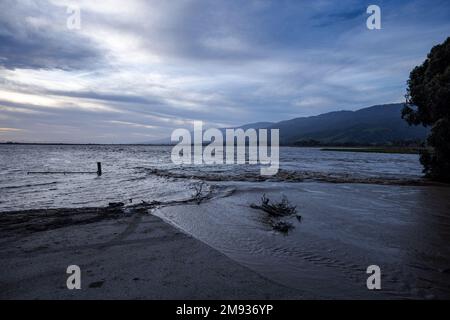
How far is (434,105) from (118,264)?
23.0 metres

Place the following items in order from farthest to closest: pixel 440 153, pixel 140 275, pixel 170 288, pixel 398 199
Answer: pixel 440 153 → pixel 398 199 → pixel 140 275 → pixel 170 288

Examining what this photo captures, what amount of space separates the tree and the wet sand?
20.7 metres

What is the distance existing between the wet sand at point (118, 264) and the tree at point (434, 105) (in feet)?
67.8

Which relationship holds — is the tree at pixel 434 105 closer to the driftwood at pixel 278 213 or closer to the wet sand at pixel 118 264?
the driftwood at pixel 278 213

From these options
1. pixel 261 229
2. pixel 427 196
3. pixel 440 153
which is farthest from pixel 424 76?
pixel 261 229

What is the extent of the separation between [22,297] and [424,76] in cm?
2914

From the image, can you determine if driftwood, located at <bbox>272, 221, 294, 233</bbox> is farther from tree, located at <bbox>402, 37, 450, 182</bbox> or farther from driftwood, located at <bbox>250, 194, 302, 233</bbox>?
tree, located at <bbox>402, 37, 450, 182</bbox>

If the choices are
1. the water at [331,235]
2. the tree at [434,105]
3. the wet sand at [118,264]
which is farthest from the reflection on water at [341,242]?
the tree at [434,105]

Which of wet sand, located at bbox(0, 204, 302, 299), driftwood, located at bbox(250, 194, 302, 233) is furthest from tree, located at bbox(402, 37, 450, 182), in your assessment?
wet sand, located at bbox(0, 204, 302, 299)

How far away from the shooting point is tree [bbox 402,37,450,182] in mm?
19844

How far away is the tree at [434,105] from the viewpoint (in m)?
19.8

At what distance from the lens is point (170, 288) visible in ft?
16.5

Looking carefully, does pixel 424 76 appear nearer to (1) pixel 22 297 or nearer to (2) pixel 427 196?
(2) pixel 427 196
